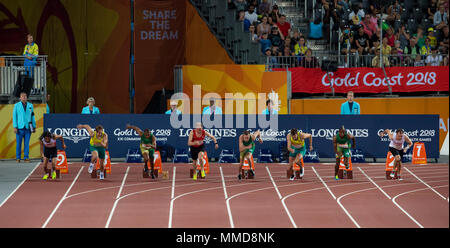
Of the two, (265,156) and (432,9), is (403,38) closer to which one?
(432,9)

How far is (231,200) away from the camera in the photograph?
17.4 metres

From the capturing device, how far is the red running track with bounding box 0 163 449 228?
14.8m

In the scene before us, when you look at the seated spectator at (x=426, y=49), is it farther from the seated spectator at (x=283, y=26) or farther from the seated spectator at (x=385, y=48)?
the seated spectator at (x=283, y=26)

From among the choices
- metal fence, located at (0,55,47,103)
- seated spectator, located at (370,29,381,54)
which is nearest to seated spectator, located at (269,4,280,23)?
Result: seated spectator, located at (370,29,381,54)

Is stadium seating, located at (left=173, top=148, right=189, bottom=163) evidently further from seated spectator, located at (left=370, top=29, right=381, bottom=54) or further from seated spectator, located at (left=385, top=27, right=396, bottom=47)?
seated spectator, located at (left=385, top=27, right=396, bottom=47)

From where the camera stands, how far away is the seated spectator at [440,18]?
31516 mm

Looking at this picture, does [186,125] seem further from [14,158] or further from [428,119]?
[428,119]

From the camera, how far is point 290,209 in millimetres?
16250

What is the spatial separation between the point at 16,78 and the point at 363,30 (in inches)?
521

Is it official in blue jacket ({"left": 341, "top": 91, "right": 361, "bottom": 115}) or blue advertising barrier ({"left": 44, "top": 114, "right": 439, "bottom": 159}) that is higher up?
official in blue jacket ({"left": 341, "top": 91, "right": 361, "bottom": 115})

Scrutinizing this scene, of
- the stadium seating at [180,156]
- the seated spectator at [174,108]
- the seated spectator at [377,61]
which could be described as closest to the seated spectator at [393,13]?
the seated spectator at [377,61]

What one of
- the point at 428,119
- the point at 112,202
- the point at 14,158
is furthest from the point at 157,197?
the point at 428,119

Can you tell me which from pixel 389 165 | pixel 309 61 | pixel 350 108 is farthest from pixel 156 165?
pixel 309 61

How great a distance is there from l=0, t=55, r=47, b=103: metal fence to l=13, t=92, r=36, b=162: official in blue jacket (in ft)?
4.83
